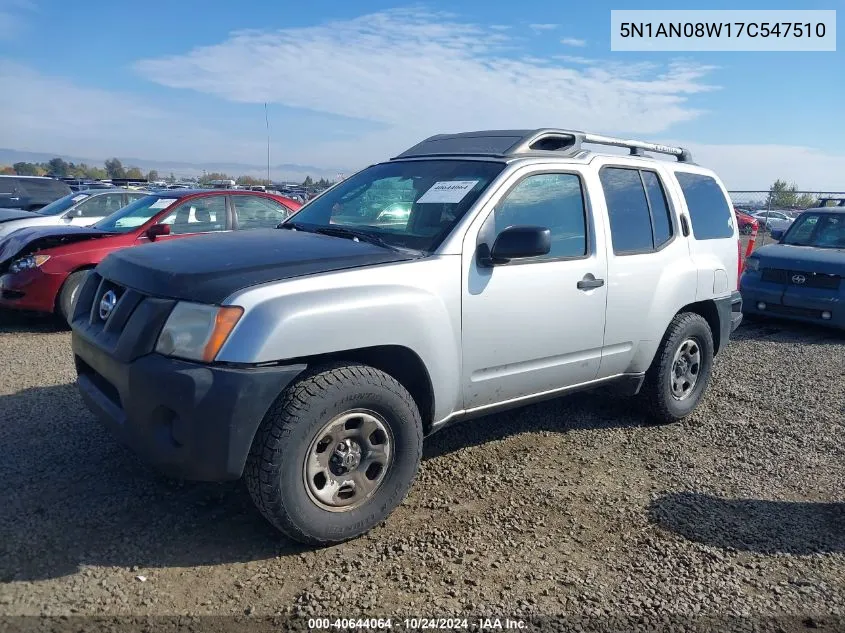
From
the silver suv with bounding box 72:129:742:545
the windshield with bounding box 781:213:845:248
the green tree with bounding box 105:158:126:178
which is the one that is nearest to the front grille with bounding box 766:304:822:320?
the windshield with bounding box 781:213:845:248

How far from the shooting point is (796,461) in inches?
171

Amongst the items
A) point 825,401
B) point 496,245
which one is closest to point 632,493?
point 496,245

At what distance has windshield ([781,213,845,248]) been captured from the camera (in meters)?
8.97

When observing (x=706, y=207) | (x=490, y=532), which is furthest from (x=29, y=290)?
(x=706, y=207)

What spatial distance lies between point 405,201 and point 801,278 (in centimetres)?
663

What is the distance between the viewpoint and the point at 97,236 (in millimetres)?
7359

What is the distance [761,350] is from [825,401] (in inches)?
74.6

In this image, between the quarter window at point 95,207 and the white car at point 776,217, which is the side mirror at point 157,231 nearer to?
the quarter window at point 95,207

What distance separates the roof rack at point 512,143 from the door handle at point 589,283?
0.82 m

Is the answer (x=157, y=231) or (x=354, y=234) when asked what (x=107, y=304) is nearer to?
(x=354, y=234)

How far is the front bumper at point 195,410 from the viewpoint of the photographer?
2.68 m

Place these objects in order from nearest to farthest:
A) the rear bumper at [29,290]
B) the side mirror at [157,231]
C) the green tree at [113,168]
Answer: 1. the rear bumper at [29,290]
2. the side mirror at [157,231]
3. the green tree at [113,168]

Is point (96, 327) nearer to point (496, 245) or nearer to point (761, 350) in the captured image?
point (496, 245)

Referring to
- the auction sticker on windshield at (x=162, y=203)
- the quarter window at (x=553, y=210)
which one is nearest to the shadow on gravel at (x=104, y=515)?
the quarter window at (x=553, y=210)
